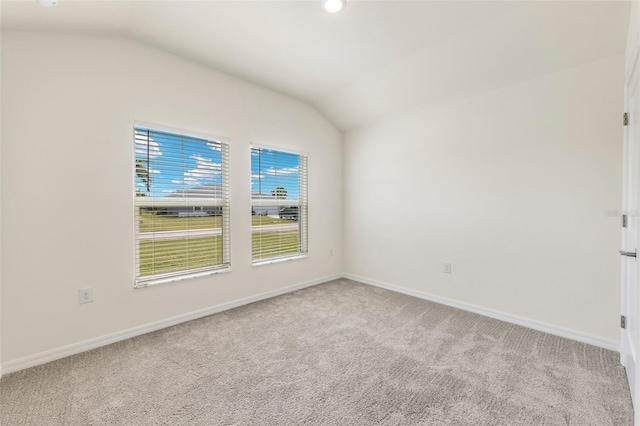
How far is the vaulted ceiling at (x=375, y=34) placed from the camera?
1995 mm

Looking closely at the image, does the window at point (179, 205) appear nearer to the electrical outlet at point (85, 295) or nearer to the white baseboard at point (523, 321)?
the electrical outlet at point (85, 295)

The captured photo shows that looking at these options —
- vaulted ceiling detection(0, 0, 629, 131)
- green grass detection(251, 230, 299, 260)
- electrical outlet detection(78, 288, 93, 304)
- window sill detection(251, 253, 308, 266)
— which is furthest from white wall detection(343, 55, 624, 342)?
electrical outlet detection(78, 288, 93, 304)

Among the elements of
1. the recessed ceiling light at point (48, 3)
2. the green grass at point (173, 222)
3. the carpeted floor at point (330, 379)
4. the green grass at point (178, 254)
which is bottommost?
the carpeted floor at point (330, 379)

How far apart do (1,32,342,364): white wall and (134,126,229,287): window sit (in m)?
0.11

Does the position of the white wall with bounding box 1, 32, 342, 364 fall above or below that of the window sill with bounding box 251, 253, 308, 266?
above

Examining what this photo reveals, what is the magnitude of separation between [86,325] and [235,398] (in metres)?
1.51

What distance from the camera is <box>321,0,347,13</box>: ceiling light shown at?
6.56 ft

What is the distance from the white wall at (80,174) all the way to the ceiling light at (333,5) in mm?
1465

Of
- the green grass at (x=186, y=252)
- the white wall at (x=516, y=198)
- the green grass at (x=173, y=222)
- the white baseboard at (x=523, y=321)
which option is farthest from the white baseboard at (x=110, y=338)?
the white wall at (x=516, y=198)

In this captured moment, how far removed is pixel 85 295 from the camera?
7.24 ft

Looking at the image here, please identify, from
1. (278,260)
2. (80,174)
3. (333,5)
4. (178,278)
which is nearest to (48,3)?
(80,174)

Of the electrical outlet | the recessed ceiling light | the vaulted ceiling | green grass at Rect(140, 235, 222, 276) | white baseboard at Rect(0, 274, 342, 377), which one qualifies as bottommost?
white baseboard at Rect(0, 274, 342, 377)

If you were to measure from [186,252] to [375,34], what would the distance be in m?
2.76

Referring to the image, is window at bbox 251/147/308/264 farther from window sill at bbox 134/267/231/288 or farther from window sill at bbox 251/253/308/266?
window sill at bbox 134/267/231/288
